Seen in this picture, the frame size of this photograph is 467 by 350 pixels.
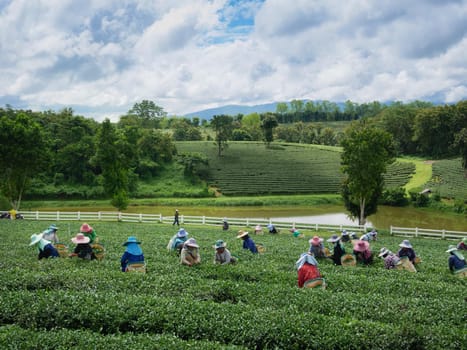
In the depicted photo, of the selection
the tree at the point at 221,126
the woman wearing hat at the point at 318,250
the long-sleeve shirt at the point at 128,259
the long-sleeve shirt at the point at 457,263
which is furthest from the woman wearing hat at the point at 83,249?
the tree at the point at 221,126

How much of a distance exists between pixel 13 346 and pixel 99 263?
557 centimetres

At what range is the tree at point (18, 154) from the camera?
3609 centimetres

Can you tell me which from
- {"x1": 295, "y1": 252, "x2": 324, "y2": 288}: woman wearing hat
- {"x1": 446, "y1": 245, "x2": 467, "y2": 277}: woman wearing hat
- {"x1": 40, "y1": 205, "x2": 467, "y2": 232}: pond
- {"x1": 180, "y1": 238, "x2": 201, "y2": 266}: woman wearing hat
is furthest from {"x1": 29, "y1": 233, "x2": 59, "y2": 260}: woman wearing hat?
{"x1": 40, "y1": 205, "x2": 467, "y2": 232}: pond

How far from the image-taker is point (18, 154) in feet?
119

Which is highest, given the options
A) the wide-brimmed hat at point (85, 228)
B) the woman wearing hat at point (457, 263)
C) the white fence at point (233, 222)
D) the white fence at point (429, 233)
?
the wide-brimmed hat at point (85, 228)

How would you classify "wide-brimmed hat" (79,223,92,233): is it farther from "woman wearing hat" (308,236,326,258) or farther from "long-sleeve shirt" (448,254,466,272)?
"long-sleeve shirt" (448,254,466,272)

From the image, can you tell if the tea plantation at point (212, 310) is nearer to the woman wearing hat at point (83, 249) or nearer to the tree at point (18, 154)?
the woman wearing hat at point (83, 249)

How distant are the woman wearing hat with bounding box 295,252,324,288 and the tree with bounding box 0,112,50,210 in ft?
112

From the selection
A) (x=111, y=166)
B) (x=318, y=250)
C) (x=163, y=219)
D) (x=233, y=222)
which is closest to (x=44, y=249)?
(x=318, y=250)

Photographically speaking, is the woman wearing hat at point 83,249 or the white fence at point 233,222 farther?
the white fence at point 233,222

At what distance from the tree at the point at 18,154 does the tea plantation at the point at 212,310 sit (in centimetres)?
2882

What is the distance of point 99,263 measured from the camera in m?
11.8

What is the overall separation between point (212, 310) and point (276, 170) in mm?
67981

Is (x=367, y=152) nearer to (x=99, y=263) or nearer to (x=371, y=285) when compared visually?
(x=371, y=285)
